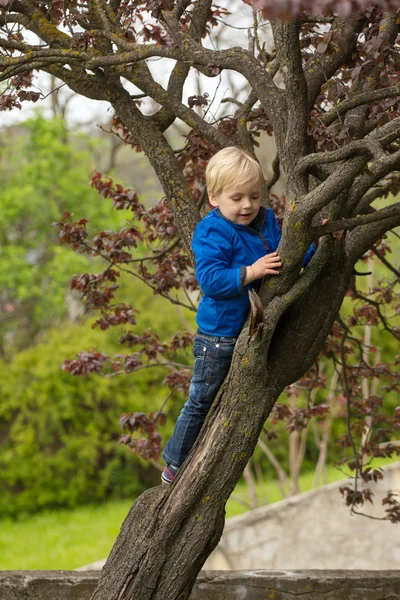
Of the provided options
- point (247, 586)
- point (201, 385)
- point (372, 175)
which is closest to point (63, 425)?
point (247, 586)

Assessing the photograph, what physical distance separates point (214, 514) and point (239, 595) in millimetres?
1367

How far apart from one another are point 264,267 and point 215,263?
0.62 feet

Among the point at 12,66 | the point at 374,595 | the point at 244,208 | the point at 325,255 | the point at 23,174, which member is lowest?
the point at 374,595

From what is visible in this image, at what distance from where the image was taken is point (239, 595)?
4.10 metres

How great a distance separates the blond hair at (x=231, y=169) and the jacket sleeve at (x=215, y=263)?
16 centimetres

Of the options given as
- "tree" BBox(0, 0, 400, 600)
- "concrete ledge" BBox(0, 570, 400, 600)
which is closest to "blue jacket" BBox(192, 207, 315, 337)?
"tree" BBox(0, 0, 400, 600)

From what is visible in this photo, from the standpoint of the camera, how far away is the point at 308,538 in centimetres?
816

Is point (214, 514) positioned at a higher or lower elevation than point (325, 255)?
lower

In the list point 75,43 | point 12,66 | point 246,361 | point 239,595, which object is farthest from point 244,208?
point 239,595

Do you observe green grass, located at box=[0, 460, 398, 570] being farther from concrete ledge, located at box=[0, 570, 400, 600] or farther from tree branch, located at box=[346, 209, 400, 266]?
tree branch, located at box=[346, 209, 400, 266]

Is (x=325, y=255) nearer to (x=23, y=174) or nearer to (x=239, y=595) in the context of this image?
(x=239, y=595)

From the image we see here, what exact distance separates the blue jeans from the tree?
0.08m

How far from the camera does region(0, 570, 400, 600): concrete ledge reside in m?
4.05

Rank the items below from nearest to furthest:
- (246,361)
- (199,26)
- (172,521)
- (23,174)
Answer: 1. (246,361)
2. (172,521)
3. (199,26)
4. (23,174)
